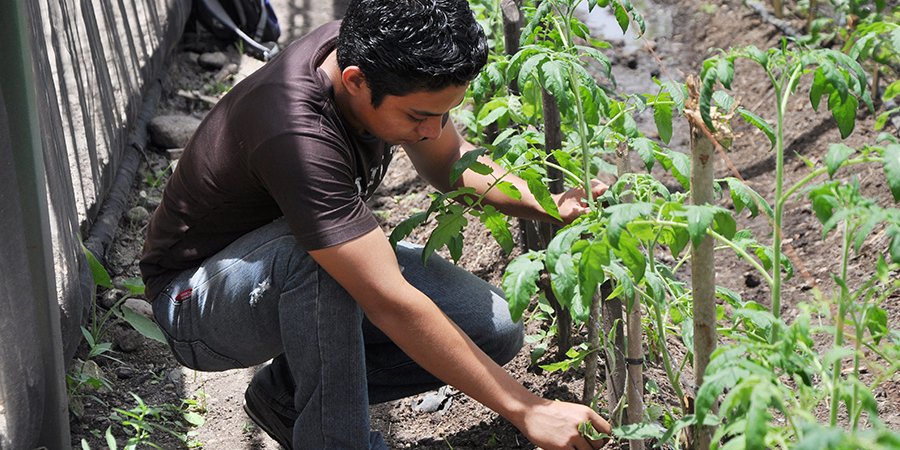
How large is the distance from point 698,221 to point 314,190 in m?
0.85

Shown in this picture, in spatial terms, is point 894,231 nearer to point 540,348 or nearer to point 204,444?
point 540,348

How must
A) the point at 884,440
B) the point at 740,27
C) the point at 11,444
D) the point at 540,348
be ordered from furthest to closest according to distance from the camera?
the point at 740,27 < the point at 540,348 < the point at 11,444 < the point at 884,440

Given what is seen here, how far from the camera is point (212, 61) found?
544cm

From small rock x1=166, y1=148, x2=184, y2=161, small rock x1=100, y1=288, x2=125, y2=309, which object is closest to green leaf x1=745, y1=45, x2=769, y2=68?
small rock x1=100, y1=288, x2=125, y2=309

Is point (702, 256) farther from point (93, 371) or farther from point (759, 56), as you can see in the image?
point (93, 371)

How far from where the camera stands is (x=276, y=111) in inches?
89.4

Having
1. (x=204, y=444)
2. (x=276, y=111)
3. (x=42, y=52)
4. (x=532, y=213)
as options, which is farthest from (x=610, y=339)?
(x=42, y=52)

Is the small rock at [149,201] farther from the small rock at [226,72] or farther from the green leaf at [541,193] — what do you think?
the green leaf at [541,193]

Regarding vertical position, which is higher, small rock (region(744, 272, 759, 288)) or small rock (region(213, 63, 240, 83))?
small rock (region(213, 63, 240, 83))

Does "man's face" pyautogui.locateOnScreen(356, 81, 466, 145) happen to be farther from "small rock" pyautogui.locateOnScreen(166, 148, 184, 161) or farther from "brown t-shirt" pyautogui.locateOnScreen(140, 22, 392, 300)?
"small rock" pyautogui.locateOnScreen(166, 148, 184, 161)

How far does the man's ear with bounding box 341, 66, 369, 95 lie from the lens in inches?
88.7

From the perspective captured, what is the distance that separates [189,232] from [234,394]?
75cm

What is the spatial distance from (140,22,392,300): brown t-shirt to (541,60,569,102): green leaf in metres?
0.46

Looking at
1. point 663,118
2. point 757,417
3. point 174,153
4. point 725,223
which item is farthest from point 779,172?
point 174,153
